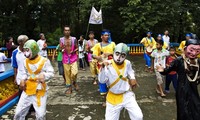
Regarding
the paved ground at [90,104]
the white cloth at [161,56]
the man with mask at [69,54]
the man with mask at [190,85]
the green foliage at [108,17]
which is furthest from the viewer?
the green foliage at [108,17]

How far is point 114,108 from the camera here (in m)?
4.33

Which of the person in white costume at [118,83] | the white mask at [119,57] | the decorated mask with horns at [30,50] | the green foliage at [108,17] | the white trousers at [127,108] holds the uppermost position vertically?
the green foliage at [108,17]

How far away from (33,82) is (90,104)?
2.46 m

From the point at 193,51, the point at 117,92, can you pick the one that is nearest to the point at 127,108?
the point at 117,92

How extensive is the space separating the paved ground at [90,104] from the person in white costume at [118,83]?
1.44 meters

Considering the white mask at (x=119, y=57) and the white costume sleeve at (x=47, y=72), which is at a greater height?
the white mask at (x=119, y=57)

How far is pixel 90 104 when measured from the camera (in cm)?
667

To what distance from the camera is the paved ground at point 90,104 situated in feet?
19.1

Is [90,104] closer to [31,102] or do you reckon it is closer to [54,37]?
[31,102]

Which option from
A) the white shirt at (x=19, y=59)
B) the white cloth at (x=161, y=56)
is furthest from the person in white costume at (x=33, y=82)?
the white cloth at (x=161, y=56)

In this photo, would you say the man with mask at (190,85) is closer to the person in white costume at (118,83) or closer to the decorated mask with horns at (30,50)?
the person in white costume at (118,83)

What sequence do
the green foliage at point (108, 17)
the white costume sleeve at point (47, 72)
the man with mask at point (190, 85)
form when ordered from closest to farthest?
the man with mask at point (190, 85)
the white costume sleeve at point (47, 72)
the green foliage at point (108, 17)

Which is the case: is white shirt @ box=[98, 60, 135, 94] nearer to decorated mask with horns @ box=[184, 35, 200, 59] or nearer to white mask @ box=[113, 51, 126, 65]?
white mask @ box=[113, 51, 126, 65]

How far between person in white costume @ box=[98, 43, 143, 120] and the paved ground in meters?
1.44
